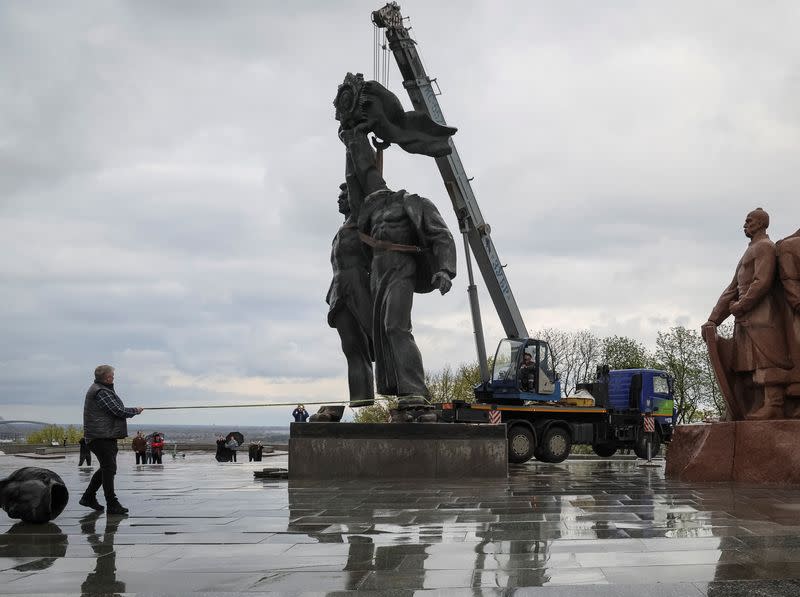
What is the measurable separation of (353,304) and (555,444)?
35.3ft

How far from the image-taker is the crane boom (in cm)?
2636

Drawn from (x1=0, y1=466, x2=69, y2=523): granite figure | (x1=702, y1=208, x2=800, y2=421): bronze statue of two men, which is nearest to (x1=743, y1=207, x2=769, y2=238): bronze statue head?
(x1=702, y1=208, x2=800, y2=421): bronze statue of two men

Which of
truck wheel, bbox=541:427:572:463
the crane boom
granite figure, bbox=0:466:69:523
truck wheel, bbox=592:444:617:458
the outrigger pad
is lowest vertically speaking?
truck wheel, bbox=592:444:617:458

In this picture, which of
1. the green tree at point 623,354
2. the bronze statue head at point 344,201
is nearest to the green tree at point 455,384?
the green tree at point 623,354

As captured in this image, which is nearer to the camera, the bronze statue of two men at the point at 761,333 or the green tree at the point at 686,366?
the bronze statue of two men at the point at 761,333

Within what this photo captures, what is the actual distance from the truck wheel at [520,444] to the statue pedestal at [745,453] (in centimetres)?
943

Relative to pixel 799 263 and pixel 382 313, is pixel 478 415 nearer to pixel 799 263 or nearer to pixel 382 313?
pixel 382 313

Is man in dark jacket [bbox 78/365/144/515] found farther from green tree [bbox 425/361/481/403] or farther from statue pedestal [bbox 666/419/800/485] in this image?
green tree [bbox 425/361/481/403]

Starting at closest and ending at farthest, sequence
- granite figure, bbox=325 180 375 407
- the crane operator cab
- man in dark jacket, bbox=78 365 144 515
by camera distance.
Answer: man in dark jacket, bbox=78 365 144 515
granite figure, bbox=325 180 375 407
the crane operator cab

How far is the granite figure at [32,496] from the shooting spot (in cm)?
698

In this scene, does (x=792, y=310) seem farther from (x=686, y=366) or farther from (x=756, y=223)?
(x=686, y=366)

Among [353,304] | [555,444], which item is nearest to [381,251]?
[353,304]

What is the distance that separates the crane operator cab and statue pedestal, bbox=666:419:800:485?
11.3 metres

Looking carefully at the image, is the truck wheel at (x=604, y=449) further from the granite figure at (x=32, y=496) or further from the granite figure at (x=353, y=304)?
the granite figure at (x=32, y=496)
